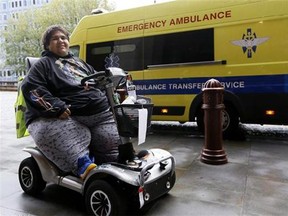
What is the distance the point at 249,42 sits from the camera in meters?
5.80

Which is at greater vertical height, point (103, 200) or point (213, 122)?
point (213, 122)

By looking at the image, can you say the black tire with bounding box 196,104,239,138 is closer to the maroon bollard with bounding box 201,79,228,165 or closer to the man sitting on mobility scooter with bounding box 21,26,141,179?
the maroon bollard with bounding box 201,79,228,165

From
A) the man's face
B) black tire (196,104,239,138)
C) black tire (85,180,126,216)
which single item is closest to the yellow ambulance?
black tire (196,104,239,138)

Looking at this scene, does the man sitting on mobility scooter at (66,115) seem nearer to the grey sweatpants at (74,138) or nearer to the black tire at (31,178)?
the grey sweatpants at (74,138)

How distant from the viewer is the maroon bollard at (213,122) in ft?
15.0

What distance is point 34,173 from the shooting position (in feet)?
11.5

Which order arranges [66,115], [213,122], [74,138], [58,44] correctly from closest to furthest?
[66,115]
[74,138]
[58,44]
[213,122]

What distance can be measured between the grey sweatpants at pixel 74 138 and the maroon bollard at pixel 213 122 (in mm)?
1761

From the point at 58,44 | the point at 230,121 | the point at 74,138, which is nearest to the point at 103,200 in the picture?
the point at 74,138

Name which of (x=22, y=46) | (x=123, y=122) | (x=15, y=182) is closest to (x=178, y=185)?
(x=123, y=122)

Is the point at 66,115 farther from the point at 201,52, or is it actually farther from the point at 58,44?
the point at 201,52

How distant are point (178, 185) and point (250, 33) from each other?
3406mm

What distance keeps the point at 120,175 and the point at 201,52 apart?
4184 millimetres

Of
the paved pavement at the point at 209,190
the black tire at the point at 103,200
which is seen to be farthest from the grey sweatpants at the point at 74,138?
the paved pavement at the point at 209,190
